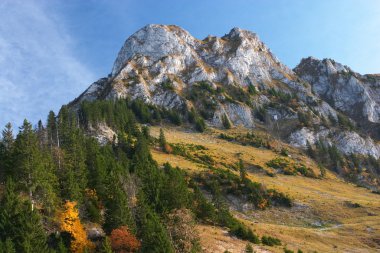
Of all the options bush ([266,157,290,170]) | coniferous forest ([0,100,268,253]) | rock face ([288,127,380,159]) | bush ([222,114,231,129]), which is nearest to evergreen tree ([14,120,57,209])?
coniferous forest ([0,100,268,253])

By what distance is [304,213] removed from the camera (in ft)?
314

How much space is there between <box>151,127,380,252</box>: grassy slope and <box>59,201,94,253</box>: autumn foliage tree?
17334 millimetres

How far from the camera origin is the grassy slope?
6706 centimetres

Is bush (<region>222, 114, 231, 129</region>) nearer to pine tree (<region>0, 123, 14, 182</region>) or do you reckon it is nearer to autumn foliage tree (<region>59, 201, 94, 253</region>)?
pine tree (<region>0, 123, 14, 182</region>)

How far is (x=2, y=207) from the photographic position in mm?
49406

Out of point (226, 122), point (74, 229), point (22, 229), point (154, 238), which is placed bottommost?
point (154, 238)

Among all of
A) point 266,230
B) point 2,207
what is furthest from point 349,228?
point 2,207

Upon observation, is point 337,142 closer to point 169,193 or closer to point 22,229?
point 169,193

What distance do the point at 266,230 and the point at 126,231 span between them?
3248 cm

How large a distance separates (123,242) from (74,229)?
7432mm

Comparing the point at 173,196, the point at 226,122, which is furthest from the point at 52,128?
the point at 226,122

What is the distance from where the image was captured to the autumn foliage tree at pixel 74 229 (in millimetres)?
47969

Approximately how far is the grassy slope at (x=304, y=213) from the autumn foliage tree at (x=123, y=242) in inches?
462

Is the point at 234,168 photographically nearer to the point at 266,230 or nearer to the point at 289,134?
the point at 266,230
